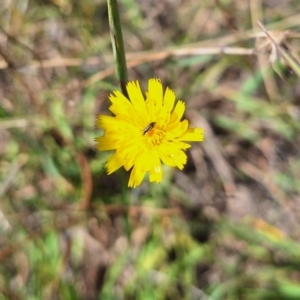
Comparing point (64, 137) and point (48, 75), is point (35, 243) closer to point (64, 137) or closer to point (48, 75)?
point (64, 137)

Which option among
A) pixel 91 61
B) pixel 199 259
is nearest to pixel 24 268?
pixel 199 259

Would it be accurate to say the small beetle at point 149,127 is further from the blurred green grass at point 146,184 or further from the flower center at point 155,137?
the blurred green grass at point 146,184

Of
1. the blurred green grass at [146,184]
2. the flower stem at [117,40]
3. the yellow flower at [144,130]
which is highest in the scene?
the blurred green grass at [146,184]

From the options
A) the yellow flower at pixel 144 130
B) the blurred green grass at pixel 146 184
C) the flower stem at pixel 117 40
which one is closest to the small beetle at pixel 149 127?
the yellow flower at pixel 144 130

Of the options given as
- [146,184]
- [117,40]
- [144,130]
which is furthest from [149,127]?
[146,184]

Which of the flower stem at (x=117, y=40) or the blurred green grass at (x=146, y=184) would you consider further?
the blurred green grass at (x=146, y=184)

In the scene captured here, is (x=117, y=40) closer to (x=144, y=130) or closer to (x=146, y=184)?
(x=144, y=130)
